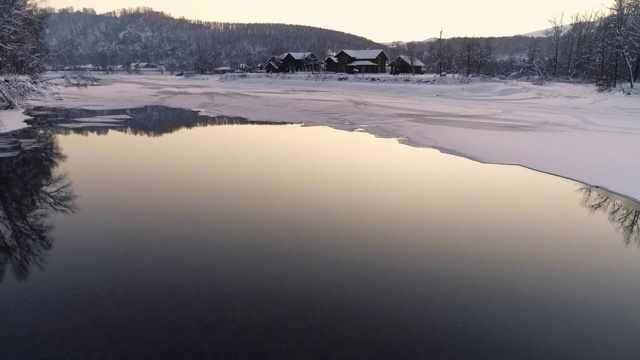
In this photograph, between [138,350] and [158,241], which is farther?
[158,241]

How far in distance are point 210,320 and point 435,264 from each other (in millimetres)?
4406

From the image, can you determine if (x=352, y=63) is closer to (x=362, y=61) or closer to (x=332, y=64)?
(x=362, y=61)

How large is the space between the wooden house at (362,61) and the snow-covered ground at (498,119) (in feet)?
103

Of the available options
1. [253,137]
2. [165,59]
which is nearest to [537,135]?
[253,137]

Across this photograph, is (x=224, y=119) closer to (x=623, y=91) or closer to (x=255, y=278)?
(x=255, y=278)

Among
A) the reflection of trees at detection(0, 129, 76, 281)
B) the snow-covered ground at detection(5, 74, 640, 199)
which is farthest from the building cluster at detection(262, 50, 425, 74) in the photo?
the reflection of trees at detection(0, 129, 76, 281)

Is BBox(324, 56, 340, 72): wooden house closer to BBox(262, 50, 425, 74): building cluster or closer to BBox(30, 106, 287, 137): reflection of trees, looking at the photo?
BBox(262, 50, 425, 74): building cluster

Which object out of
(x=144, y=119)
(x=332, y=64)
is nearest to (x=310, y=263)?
(x=144, y=119)

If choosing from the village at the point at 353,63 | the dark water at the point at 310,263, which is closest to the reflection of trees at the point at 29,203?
the dark water at the point at 310,263

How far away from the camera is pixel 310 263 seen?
8102 mm

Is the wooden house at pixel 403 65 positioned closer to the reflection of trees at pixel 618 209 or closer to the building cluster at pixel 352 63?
the building cluster at pixel 352 63

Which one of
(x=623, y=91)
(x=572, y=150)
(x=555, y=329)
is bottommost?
(x=555, y=329)

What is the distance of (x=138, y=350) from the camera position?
5480 mm

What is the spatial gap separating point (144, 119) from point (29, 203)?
19.2 meters
